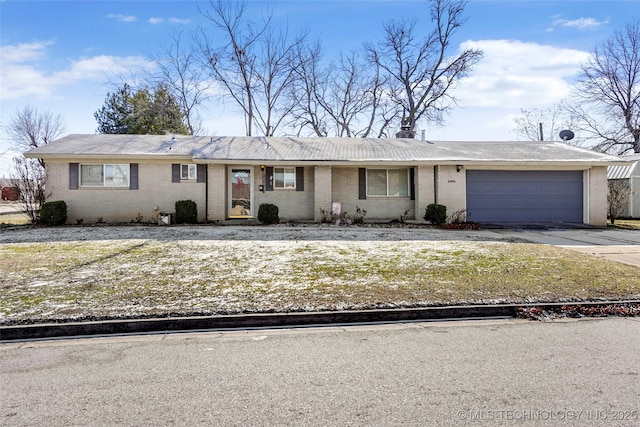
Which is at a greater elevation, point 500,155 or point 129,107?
point 129,107

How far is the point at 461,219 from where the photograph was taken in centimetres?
1688

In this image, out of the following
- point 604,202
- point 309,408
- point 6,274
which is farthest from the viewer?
point 604,202

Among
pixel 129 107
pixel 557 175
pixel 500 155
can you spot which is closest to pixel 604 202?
pixel 557 175

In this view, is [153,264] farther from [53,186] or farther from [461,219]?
[461,219]

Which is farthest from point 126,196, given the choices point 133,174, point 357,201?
point 357,201

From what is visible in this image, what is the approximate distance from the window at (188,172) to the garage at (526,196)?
11.1m

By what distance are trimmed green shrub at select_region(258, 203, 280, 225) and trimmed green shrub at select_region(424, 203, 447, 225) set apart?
6.01 meters

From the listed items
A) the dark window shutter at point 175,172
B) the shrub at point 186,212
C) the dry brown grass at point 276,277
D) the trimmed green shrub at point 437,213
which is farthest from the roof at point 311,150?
the dry brown grass at point 276,277

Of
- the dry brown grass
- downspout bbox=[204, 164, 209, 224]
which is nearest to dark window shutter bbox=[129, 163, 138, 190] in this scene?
downspout bbox=[204, 164, 209, 224]

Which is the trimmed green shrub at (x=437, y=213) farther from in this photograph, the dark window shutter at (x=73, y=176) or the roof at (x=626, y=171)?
the dark window shutter at (x=73, y=176)

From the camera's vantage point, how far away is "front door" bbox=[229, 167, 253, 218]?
56.6ft

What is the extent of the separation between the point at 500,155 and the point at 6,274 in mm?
17024

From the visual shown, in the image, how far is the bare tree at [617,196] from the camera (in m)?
18.7

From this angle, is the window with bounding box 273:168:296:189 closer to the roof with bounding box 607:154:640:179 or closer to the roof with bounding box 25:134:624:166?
the roof with bounding box 25:134:624:166
